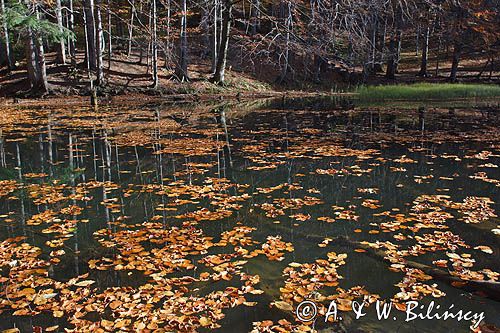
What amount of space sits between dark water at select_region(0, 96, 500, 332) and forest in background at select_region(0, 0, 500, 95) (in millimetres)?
1786

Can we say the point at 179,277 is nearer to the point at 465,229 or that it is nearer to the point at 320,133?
the point at 465,229

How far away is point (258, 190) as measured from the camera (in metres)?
5.91

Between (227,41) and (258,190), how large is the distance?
66.9 feet

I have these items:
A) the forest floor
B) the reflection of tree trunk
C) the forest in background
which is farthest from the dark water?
the forest floor

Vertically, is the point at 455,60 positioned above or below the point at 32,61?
above

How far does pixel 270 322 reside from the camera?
2752mm

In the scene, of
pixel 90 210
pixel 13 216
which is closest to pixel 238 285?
pixel 90 210

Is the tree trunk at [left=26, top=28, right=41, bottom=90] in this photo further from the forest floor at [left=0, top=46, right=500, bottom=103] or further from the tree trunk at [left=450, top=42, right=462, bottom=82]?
the tree trunk at [left=450, top=42, right=462, bottom=82]

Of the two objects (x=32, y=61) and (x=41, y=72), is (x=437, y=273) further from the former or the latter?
(x=41, y=72)

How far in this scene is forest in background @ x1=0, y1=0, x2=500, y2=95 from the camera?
4.15 m

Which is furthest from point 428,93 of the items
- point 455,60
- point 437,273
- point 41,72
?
point 437,273

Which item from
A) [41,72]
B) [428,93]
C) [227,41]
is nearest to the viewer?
[41,72]

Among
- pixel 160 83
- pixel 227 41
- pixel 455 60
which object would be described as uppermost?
pixel 227 41

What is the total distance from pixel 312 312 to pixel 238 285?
0.68m
